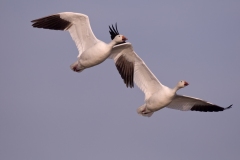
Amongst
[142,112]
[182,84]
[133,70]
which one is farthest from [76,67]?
[182,84]

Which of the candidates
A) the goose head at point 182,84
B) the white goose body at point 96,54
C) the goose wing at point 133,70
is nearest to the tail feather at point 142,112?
the goose wing at point 133,70

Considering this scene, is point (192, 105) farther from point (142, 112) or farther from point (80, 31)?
point (80, 31)

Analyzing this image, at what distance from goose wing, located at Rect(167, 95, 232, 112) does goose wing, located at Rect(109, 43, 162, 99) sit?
848mm

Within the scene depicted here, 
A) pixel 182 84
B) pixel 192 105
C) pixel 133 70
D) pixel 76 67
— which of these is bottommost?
pixel 192 105

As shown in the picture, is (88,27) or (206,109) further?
(206,109)

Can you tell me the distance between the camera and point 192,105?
26.7 metres

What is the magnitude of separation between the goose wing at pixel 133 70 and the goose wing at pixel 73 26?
35.2 inches

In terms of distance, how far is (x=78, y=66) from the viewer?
25438mm

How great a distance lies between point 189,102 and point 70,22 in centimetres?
429

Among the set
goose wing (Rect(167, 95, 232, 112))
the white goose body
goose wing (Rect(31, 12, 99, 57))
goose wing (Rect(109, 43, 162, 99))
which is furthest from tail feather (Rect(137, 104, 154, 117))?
goose wing (Rect(31, 12, 99, 57))

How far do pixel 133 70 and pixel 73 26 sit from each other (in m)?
2.17

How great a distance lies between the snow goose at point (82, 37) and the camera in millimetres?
24984

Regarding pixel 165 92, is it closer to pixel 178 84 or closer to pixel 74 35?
pixel 178 84

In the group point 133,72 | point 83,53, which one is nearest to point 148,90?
point 133,72
